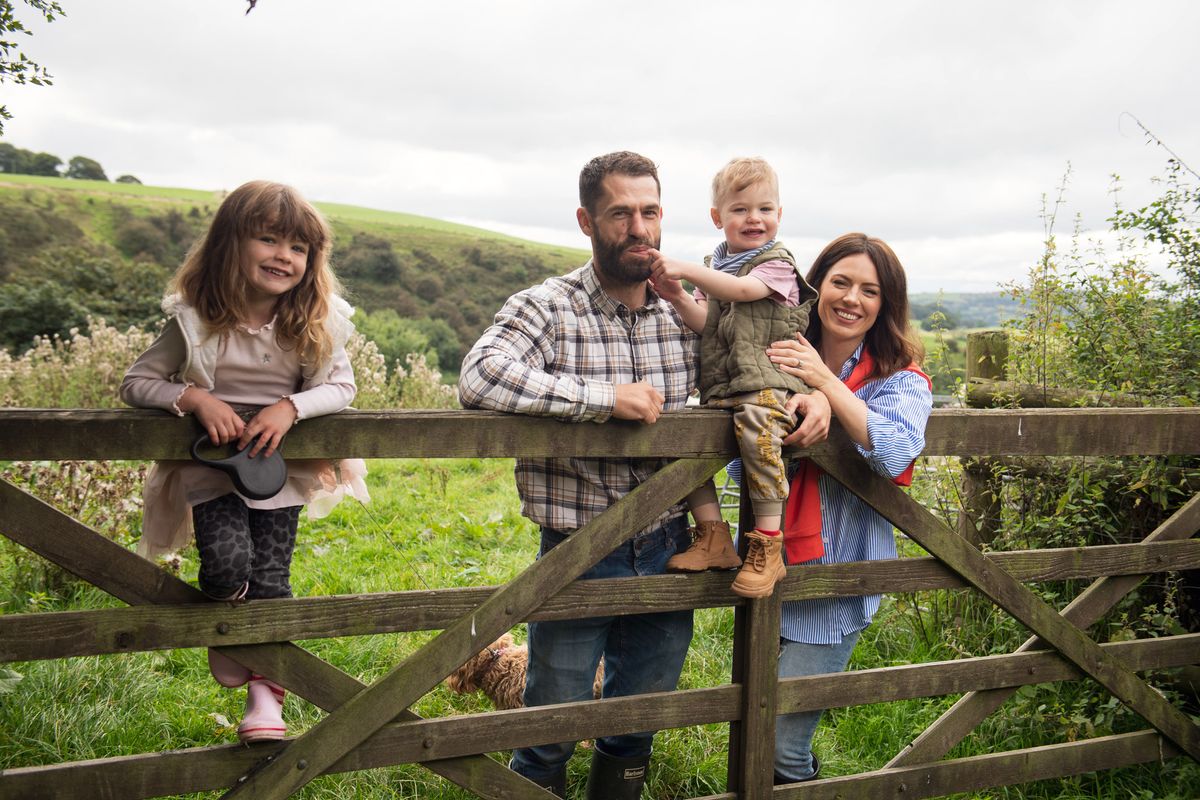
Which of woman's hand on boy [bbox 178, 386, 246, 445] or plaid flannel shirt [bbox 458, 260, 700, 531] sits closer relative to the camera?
woman's hand on boy [bbox 178, 386, 246, 445]

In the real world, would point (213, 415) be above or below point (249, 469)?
above

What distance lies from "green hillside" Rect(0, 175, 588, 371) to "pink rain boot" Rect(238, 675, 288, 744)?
2412cm

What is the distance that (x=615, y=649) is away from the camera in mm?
3277

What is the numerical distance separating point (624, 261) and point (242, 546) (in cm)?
148

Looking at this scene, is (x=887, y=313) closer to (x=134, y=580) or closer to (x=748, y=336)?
(x=748, y=336)

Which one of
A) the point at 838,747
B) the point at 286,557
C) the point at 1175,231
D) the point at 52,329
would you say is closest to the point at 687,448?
the point at 286,557

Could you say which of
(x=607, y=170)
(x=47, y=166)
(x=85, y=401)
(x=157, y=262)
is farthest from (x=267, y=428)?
(x=47, y=166)

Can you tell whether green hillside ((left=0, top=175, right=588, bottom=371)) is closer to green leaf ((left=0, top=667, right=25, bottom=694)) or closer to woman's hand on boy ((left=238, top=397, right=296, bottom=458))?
green leaf ((left=0, top=667, right=25, bottom=694))

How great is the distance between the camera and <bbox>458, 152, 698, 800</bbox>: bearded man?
2904 mm

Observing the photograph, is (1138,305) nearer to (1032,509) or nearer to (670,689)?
(1032,509)

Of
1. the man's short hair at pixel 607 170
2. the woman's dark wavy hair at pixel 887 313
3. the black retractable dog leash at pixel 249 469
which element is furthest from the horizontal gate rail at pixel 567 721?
the man's short hair at pixel 607 170

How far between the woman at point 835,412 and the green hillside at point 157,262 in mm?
24400

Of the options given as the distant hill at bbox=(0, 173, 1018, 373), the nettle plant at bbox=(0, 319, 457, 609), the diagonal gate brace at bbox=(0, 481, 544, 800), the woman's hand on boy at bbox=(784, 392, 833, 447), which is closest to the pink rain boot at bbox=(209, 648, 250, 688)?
the diagonal gate brace at bbox=(0, 481, 544, 800)

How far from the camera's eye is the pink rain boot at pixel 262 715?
2.48 meters
